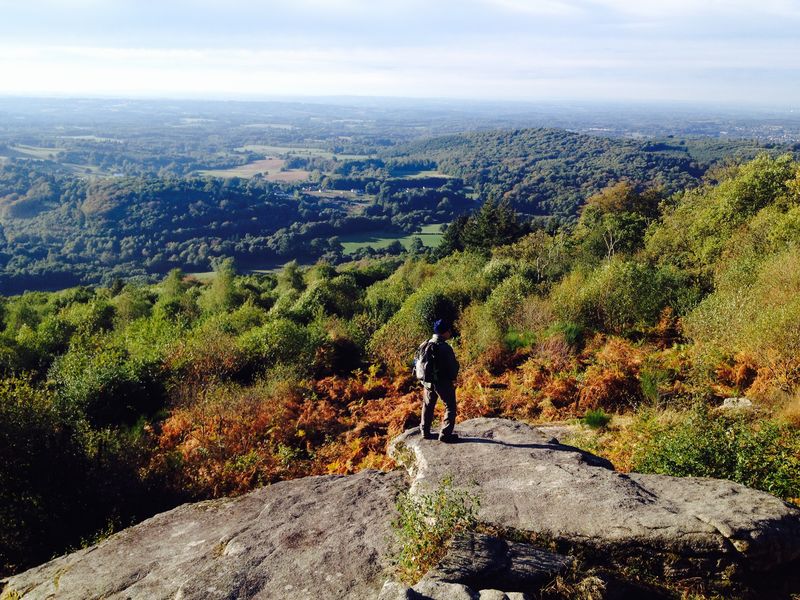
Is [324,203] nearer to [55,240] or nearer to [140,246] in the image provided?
[140,246]

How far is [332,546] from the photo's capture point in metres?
5.36

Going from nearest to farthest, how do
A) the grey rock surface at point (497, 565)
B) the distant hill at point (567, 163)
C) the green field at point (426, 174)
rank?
the grey rock surface at point (497, 565)
the distant hill at point (567, 163)
the green field at point (426, 174)

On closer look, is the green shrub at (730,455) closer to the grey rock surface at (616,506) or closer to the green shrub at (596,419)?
the grey rock surface at (616,506)

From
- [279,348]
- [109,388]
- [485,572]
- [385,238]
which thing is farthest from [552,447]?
[385,238]

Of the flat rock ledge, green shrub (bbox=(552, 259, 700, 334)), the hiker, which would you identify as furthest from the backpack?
green shrub (bbox=(552, 259, 700, 334))

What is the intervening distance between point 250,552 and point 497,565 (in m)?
2.58

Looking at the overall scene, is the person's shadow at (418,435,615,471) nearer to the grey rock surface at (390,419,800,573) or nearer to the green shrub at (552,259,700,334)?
the grey rock surface at (390,419,800,573)

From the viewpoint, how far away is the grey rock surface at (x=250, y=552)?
4.89 metres

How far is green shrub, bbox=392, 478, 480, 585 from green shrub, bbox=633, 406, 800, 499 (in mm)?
2970

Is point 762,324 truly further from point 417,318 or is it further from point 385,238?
point 385,238

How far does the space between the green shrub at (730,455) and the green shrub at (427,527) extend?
297 centimetres

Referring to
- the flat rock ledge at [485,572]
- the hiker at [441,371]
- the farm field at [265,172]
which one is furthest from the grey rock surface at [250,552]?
the farm field at [265,172]

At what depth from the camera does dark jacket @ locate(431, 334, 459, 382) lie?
7113 mm

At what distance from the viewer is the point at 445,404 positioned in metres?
7.18
